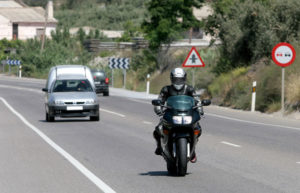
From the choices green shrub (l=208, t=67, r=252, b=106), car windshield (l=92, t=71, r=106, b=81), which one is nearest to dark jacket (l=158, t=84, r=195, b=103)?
green shrub (l=208, t=67, r=252, b=106)

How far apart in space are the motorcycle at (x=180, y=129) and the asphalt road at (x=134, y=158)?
0.31 meters

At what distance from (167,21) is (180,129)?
43657 millimetres

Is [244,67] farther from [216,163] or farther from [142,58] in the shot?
[142,58]

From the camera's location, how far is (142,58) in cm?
6406

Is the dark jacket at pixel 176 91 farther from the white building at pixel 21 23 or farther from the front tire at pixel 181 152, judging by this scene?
the white building at pixel 21 23

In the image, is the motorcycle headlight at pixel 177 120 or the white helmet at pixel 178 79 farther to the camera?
the white helmet at pixel 178 79

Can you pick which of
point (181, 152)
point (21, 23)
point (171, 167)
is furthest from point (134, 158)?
point (21, 23)

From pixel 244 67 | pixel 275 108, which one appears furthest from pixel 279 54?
pixel 244 67

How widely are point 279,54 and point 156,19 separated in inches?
1130

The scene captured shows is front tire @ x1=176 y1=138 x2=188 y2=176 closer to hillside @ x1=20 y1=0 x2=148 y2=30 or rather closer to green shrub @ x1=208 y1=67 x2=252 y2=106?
green shrub @ x1=208 y1=67 x2=252 y2=106

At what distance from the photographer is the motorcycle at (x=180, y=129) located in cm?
1121

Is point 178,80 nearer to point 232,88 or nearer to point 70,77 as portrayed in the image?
point 70,77

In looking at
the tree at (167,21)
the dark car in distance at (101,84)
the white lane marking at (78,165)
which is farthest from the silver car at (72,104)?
the tree at (167,21)

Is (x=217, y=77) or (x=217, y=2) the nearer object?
(x=217, y=77)
